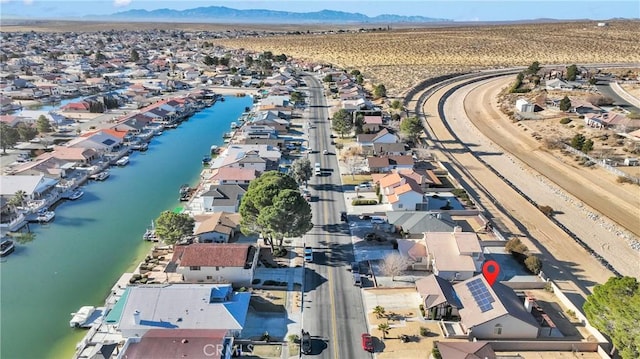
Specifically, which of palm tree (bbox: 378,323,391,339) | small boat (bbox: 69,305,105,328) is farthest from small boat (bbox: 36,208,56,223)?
palm tree (bbox: 378,323,391,339)

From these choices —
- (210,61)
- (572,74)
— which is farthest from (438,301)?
(210,61)

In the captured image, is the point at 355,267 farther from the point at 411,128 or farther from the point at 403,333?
the point at 411,128

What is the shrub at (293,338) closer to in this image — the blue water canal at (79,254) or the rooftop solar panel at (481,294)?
the rooftop solar panel at (481,294)

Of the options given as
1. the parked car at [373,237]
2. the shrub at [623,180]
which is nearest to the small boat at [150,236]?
the parked car at [373,237]

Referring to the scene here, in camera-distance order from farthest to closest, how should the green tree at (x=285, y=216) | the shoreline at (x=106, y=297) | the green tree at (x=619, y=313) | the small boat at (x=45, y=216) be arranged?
the small boat at (x=45, y=216), the green tree at (x=285, y=216), the shoreline at (x=106, y=297), the green tree at (x=619, y=313)

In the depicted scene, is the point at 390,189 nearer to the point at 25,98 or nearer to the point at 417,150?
the point at 417,150

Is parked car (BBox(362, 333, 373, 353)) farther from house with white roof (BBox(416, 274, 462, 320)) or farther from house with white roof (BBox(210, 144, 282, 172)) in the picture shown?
house with white roof (BBox(210, 144, 282, 172))
